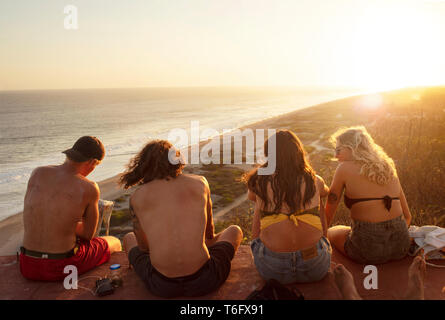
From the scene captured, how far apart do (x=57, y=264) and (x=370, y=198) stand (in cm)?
340

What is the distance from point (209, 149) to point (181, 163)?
18524 millimetres

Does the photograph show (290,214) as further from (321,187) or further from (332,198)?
(332,198)

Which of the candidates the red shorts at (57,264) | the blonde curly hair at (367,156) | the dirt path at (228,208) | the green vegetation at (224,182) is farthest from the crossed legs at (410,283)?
the green vegetation at (224,182)

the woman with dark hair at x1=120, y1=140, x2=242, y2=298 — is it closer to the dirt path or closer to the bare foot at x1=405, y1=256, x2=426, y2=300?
the bare foot at x1=405, y1=256, x2=426, y2=300

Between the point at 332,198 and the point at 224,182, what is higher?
the point at 332,198

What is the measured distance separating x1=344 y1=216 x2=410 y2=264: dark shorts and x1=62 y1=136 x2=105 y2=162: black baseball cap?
2.98 m

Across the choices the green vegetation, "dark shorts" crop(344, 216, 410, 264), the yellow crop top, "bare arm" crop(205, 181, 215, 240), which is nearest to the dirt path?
the green vegetation

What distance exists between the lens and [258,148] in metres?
21.0

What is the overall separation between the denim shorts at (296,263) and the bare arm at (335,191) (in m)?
0.62

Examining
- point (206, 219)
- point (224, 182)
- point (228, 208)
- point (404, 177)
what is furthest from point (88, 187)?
point (224, 182)

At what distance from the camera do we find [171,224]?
2814 mm

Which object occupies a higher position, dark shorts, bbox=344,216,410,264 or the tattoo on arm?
the tattoo on arm

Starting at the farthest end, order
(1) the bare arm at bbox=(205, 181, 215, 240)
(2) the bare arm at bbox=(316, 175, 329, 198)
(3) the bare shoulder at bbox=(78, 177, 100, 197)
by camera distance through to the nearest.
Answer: (3) the bare shoulder at bbox=(78, 177, 100, 197)
(1) the bare arm at bbox=(205, 181, 215, 240)
(2) the bare arm at bbox=(316, 175, 329, 198)

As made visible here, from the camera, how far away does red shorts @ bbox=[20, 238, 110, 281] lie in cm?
336
